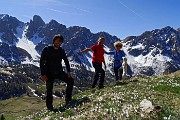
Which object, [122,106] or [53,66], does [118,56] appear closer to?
[53,66]

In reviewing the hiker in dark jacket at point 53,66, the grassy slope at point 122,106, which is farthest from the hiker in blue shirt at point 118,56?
the hiker in dark jacket at point 53,66

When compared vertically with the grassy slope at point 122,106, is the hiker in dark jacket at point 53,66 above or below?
above

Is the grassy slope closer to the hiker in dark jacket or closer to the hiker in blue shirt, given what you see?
the hiker in dark jacket

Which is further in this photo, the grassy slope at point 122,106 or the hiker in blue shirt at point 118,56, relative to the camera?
the hiker in blue shirt at point 118,56

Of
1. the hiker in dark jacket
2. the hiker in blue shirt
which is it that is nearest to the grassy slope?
the hiker in dark jacket

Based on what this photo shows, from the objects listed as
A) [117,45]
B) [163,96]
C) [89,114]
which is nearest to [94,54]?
[117,45]

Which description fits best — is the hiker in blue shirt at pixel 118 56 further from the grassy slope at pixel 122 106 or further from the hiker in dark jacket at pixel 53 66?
the hiker in dark jacket at pixel 53 66

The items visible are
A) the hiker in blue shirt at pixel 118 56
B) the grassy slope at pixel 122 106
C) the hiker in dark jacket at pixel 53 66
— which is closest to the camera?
the grassy slope at pixel 122 106

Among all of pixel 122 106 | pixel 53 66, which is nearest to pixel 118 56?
pixel 53 66

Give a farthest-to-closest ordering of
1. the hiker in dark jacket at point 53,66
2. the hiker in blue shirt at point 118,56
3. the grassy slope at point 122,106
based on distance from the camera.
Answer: the hiker in blue shirt at point 118,56
the hiker in dark jacket at point 53,66
the grassy slope at point 122,106

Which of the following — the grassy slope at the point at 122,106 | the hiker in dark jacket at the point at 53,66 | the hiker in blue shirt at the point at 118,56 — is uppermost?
the hiker in blue shirt at the point at 118,56

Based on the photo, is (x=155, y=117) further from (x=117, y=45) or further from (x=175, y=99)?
(x=117, y=45)

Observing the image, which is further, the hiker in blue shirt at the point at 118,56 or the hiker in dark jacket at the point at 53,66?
the hiker in blue shirt at the point at 118,56

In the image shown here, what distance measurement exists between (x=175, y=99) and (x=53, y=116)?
6.91 m
